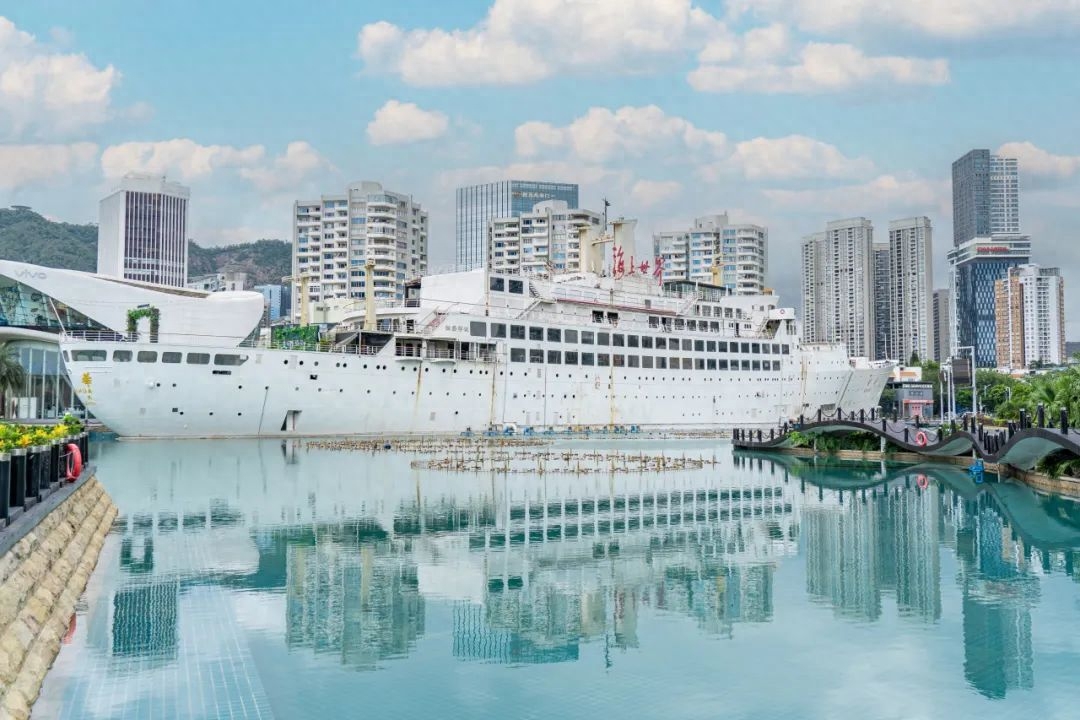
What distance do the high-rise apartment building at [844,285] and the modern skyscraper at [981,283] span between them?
3010 cm

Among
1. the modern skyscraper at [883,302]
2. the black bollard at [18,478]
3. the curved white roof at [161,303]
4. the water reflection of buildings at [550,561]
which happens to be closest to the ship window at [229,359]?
the curved white roof at [161,303]

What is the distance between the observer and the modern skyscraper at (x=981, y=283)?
164m

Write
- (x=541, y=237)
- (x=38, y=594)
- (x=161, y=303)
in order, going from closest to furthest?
(x=38, y=594) < (x=161, y=303) < (x=541, y=237)

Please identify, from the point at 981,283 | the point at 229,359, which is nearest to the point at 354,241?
the point at 229,359

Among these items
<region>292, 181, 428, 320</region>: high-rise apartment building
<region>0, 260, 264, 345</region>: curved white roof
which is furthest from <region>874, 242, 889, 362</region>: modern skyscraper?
<region>0, 260, 264, 345</region>: curved white roof

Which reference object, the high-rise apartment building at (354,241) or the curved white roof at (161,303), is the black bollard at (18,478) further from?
the high-rise apartment building at (354,241)

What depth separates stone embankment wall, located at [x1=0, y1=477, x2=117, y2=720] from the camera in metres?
7.13

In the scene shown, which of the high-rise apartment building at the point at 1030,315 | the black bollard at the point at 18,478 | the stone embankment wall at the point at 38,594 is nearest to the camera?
the stone embankment wall at the point at 38,594

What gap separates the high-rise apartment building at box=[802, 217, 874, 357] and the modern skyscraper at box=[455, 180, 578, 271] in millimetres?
41749

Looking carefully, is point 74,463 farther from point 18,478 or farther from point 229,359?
point 229,359

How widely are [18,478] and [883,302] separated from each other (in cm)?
14907

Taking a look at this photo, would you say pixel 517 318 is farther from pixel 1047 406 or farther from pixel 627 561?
pixel 627 561

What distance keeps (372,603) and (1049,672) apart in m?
7.18

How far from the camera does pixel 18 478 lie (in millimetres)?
10898
